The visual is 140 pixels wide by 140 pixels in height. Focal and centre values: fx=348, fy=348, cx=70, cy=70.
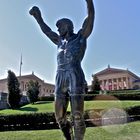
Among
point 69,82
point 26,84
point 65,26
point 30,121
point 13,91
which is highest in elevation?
point 26,84

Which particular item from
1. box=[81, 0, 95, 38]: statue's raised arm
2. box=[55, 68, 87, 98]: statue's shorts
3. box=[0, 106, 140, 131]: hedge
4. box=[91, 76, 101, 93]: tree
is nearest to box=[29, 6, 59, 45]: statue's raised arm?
box=[81, 0, 95, 38]: statue's raised arm

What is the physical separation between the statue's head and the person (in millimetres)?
15

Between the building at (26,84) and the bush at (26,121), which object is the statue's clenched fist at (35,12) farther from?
the building at (26,84)

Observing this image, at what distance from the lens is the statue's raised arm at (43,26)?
17.1ft

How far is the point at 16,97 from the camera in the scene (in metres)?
42.2

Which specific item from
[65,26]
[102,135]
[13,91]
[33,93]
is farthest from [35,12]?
[33,93]

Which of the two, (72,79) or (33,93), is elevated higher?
(33,93)

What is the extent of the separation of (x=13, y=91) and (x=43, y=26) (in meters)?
37.5

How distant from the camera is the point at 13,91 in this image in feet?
138

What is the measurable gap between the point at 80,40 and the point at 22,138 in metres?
11.2

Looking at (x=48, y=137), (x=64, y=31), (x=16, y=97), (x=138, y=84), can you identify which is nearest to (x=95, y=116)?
(x=48, y=137)

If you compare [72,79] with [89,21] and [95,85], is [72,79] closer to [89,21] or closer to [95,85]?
[89,21]

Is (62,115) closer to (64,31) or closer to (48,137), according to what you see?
(64,31)

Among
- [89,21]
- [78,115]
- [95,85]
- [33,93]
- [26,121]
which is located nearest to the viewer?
[78,115]
